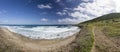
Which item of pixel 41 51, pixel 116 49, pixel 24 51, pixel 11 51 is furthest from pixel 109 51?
pixel 11 51

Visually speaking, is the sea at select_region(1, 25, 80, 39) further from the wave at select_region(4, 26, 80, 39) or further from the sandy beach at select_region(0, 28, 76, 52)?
the sandy beach at select_region(0, 28, 76, 52)

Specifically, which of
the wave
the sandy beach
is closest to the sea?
the wave

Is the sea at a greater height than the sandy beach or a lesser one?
greater

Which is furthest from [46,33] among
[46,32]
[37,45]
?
[37,45]

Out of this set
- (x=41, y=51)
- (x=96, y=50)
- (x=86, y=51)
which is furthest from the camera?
(x=41, y=51)

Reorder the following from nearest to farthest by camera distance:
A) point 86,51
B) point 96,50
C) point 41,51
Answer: point 86,51 < point 96,50 < point 41,51

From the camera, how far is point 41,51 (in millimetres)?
19922

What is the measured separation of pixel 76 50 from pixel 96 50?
2415 millimetres

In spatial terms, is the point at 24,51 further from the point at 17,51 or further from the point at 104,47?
the point at 104,47

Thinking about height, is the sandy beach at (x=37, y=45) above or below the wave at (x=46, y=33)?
below

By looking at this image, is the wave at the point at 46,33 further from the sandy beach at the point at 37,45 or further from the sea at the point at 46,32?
the sandy beach at the point at 37,45

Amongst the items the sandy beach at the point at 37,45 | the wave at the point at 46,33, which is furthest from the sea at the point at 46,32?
the sandy beach at the point at 37,45

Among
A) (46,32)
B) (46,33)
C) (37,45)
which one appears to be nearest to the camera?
(37,45)

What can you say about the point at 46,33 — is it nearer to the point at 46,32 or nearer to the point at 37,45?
the point at 46,32
